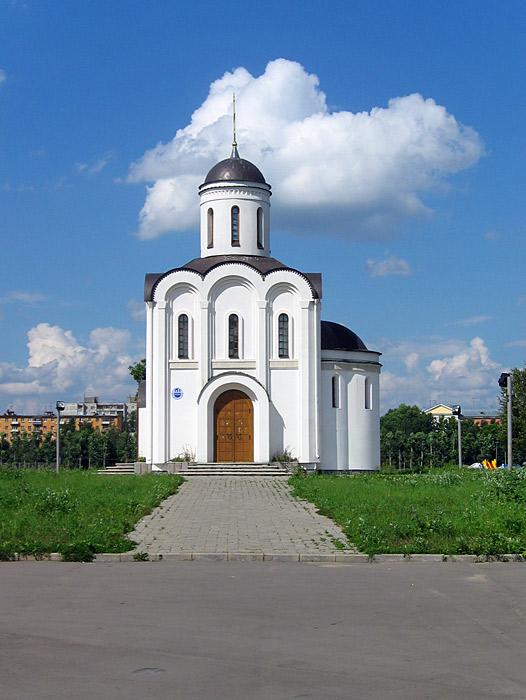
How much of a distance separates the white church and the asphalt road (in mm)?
20094

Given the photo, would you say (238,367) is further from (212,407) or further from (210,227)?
(210,227)

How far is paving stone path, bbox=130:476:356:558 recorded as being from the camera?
510 inches

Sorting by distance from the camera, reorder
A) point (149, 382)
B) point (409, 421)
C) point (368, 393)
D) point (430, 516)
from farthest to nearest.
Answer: point (409, 421), point (368, 393), point (149, 382), point (430, 516)

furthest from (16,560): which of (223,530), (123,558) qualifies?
(223,530)

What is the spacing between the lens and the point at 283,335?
32.3 meters

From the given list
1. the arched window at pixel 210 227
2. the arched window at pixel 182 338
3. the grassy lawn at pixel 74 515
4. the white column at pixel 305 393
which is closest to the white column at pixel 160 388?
the arched window at pixel 182 338

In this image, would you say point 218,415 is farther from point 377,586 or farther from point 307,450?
point 377,586

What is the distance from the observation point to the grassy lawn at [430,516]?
12555mm

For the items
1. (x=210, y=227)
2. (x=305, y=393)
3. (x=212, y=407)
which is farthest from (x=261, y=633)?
(x=210, y=227)

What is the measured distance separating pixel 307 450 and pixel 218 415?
11.7ft

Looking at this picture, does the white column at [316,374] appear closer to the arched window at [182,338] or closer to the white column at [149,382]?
the arched window at [182,338]

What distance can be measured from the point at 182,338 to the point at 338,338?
6597mm

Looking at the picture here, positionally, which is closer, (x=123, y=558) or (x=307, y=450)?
(x=123, y=558)

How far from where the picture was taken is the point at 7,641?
7395mm
